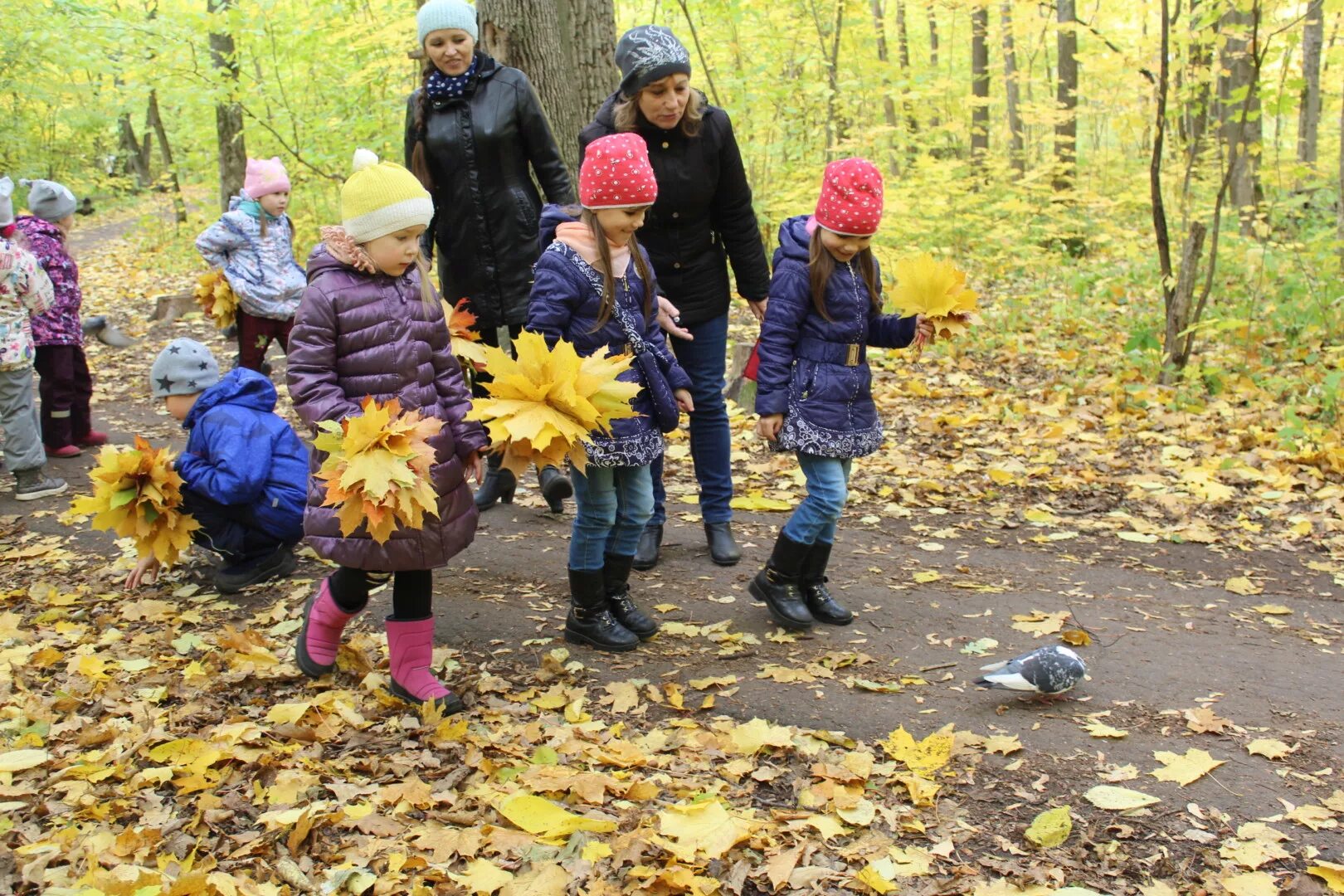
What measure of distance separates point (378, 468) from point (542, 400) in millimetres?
582

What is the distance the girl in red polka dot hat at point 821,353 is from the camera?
3.90 meters

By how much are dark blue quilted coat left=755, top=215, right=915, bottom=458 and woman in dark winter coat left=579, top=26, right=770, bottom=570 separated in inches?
14.6

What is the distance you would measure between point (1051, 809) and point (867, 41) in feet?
50.1

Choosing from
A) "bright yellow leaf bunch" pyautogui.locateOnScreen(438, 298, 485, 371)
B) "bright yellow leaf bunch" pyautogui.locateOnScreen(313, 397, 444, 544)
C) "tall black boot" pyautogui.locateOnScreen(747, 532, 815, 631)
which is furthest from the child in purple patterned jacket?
"tall black boot" pyautogui.locateOnScreen(747, 532, 815, 631)

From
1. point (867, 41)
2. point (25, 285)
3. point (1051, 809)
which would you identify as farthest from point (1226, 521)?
point (867, 41)

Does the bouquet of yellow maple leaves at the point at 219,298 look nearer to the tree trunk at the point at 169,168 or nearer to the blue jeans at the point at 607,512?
the blue jeans at the point at 607,512

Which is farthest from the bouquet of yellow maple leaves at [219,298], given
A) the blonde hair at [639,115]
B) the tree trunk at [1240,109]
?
the tree trunk at [1240,109]

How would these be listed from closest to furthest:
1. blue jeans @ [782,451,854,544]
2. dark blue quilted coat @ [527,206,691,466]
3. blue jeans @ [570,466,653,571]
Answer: dark blue quilted coat @ [527,206,691,466] → blue jeans @ [570,466,653,571] → blue jeans @ [782,451,854,544]

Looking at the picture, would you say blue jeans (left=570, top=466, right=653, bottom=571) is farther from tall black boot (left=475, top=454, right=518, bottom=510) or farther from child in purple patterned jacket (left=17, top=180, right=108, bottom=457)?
child in purple patterned jacket (left=17, top=180, right=108, bottom=457)

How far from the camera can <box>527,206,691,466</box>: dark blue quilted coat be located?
3.61m

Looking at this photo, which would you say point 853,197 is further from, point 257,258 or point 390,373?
point 257,258

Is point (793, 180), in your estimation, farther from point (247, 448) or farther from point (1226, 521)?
point (247, 448)

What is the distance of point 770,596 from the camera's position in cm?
418

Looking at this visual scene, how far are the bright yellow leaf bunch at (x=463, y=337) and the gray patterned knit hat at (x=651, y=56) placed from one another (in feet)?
3.91
